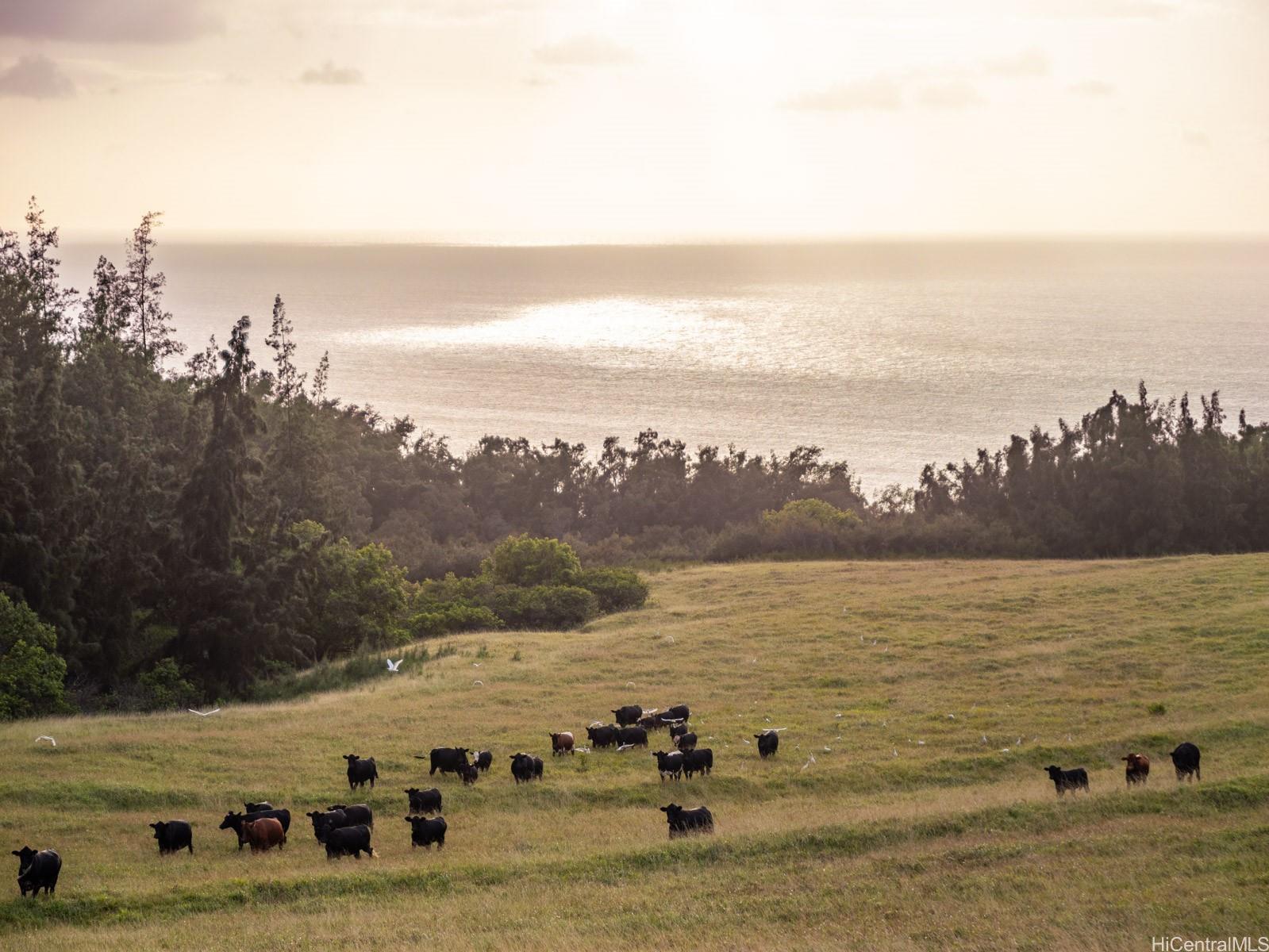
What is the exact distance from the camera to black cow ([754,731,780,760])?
32.3 meters

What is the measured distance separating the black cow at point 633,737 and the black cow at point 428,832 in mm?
9550

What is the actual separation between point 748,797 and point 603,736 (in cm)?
598

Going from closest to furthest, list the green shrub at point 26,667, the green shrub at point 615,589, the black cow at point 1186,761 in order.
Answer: the black cow at point 1186,761, the green shrub at point 26,667, the green shrub at point 615,589

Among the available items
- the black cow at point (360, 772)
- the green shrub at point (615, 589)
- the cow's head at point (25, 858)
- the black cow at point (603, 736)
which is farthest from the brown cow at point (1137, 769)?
the green shrub at point (615, 589)

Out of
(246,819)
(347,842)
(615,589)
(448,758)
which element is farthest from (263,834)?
(615,589)

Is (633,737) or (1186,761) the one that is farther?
(633,737)

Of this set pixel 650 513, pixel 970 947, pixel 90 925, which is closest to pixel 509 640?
pixel 90 925

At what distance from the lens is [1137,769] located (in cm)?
2745

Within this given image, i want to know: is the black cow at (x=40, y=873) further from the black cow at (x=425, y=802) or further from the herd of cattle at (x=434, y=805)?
the black cow at (x=425, y=802)

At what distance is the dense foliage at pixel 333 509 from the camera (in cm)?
4497

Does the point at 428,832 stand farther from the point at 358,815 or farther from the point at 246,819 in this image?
the point at 246,819

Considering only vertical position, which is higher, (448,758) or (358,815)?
(448,758)

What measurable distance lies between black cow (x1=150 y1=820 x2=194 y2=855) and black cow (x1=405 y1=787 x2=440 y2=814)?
200 inches

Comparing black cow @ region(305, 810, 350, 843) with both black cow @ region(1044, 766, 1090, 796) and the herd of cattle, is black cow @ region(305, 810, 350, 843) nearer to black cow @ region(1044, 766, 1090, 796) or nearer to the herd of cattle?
the herd of cattle
